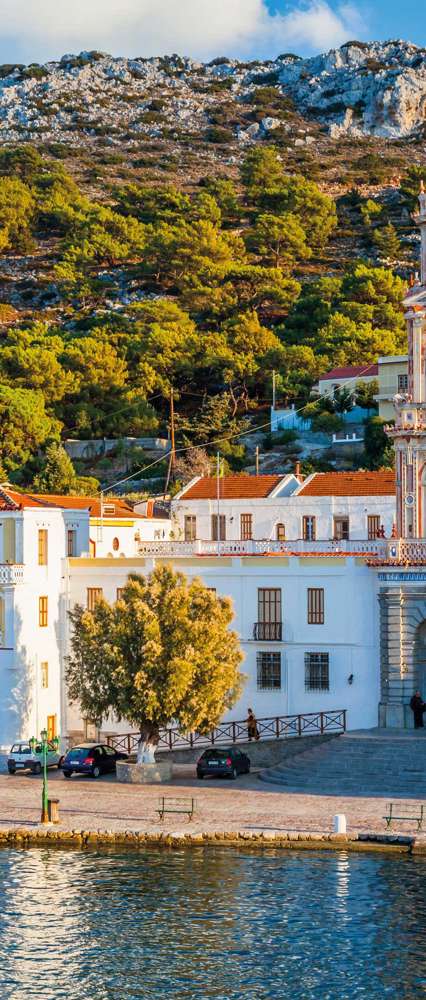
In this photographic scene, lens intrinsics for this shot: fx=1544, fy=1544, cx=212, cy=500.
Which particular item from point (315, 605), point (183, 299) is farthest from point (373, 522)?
point (183, 299)

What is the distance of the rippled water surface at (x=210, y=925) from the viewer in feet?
102

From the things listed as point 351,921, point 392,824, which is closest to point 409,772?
point 392,824

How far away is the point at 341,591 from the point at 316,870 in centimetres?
1905

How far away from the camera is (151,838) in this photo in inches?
1654

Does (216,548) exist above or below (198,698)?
above

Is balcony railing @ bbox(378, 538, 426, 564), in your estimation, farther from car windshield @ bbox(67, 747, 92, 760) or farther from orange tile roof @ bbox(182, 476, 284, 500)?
orange tile roof @ bbox(182, 476, 284, 500)

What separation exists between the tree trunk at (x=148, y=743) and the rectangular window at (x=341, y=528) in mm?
22939

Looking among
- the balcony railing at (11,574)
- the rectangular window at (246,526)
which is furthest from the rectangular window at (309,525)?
the balcony railing at (11,574)

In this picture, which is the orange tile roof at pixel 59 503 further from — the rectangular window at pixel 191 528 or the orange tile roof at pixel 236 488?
the orange tile roof at pixel 236 488

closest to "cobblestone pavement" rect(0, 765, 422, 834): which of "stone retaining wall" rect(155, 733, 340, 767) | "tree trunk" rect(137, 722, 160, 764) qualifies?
"tree trunk" rect(137, 722, 160, 764)

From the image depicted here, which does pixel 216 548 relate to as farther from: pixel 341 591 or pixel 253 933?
pixel 253 933

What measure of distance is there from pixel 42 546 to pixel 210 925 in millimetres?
28174

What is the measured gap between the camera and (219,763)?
50969 millimetres

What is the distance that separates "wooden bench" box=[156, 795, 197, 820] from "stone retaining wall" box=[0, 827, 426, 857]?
4.98 feet
